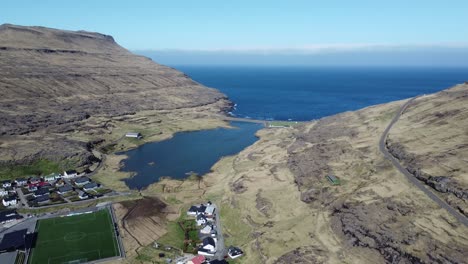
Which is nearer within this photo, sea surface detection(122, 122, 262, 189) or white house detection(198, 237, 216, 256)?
white house detection(198, 237, 216, 256)

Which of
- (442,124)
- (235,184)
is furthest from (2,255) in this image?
(442,124)

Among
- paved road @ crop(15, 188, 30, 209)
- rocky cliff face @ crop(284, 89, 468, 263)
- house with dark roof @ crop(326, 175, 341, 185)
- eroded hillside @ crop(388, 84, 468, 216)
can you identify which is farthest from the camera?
paved road @ crop(15, 188, 30, 209)

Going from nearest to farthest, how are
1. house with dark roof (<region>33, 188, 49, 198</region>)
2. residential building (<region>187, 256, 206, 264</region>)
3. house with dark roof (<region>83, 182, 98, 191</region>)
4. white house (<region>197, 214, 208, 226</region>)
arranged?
residential building (<region>187, 256, 206, 264</region>), white house (<region>197, 214, 208, 226</region>), house with dark roof (<region>33, 188, 49, 198</region>), house with dark roof (<region>83, 182, 98, 191</region>)

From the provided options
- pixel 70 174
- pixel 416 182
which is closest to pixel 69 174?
pixel 70 174

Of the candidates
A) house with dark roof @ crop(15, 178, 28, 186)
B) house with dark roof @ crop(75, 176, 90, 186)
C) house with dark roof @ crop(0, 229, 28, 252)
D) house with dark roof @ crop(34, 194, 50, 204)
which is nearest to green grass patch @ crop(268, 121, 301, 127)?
house with dark roof @ crop(75, 176, 90, 186)

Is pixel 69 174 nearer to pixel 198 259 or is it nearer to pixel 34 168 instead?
pixel 34 168

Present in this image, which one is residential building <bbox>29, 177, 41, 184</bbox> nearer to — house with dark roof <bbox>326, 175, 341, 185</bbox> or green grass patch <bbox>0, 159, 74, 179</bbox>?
green grass patch <bbox>0, 159, 74, 179</bbox>

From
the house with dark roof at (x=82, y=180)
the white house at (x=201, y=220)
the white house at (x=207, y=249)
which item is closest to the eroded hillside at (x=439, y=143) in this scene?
the white house at (x=207, y=249)
